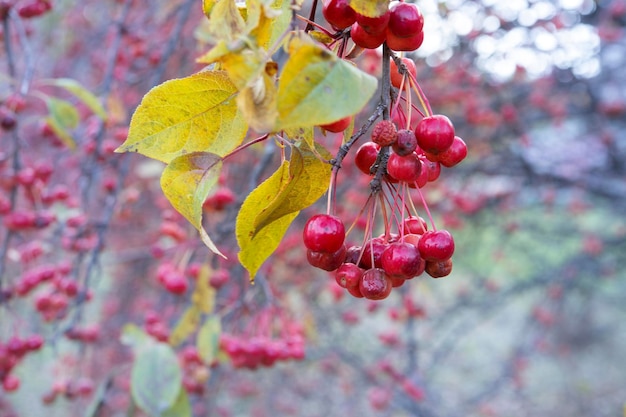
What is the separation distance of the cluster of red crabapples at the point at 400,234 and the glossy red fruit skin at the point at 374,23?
0.43 ft

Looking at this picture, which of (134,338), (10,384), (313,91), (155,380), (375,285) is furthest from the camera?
(10,384)

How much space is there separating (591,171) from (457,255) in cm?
136

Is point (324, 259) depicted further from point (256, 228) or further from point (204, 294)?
point (204, 294)

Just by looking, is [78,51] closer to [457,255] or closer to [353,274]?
[457,255]

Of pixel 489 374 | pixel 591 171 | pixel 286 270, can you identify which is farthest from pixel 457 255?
pixel 489 374

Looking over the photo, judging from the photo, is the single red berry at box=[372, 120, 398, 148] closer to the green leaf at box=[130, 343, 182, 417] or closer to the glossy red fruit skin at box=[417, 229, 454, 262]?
the glossy red fruit skin at box=[417, 229, 454, 262]

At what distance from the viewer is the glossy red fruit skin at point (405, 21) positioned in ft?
2.54

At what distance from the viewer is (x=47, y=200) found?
2.56 meters

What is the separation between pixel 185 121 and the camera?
871 mm

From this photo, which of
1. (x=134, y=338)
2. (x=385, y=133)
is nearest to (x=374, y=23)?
(x=385, y=133)

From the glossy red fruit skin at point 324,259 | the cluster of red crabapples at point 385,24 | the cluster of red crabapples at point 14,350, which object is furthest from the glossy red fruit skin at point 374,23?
the cluster of red crabapples at point 14,350

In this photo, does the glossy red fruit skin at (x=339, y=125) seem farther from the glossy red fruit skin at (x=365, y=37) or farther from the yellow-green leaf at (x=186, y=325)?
the yellow-green leaf at (x=186, y=325)

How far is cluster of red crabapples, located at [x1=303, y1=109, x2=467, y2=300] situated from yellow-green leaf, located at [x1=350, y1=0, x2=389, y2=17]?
0.47 feet

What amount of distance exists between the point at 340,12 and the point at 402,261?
1.24 ft
